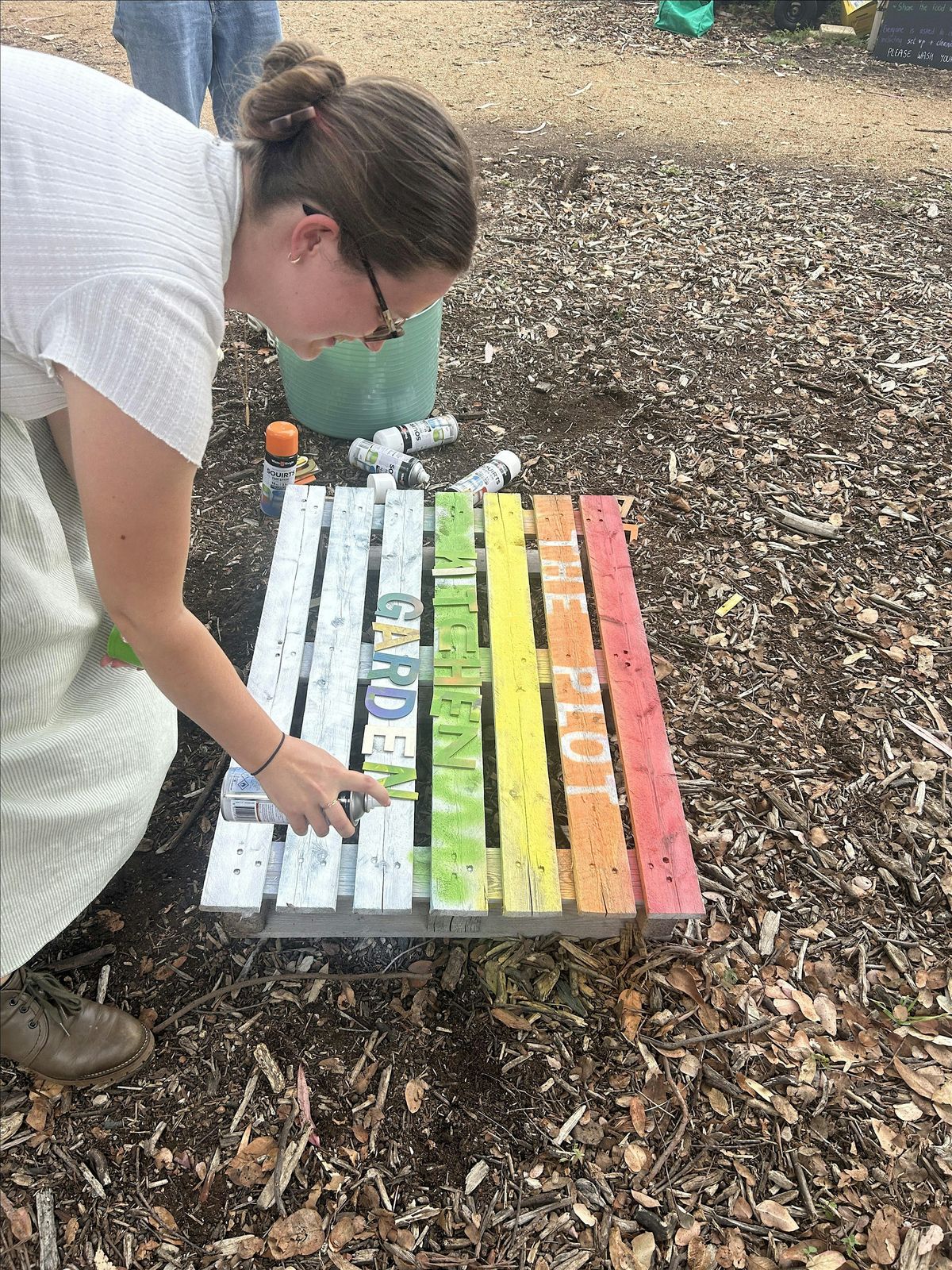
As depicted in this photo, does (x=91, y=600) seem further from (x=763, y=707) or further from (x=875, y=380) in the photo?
(x=875, y=380)

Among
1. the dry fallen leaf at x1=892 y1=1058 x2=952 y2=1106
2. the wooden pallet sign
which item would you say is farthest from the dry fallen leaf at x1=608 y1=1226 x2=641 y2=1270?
the dry fallen leaf at x1=892 y1=1058 x2=952 y2=1106

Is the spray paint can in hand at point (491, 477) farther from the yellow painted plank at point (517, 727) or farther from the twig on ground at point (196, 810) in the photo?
the twig on ground at point (196, 810)

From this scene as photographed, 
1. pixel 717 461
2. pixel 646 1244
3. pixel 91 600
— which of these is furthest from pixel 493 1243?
pixel 717 461

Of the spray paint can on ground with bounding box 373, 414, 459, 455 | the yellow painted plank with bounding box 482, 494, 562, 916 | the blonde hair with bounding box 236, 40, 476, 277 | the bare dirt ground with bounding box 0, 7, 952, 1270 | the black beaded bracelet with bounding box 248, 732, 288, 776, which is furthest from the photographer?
the spray paint can on ground with bounding box 373, 414, 459, 455

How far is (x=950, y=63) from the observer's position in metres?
7.62

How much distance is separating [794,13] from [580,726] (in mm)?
8636

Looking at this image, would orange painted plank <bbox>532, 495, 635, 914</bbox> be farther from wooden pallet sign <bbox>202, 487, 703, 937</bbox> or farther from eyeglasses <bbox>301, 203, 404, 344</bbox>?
eyeglasses <bbox>301, 203, 404, 344</bbox>

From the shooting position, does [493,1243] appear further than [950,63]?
No

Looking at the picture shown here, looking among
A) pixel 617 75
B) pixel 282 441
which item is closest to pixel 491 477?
pixel 282 441


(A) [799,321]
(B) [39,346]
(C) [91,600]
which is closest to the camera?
(B) [39,346]

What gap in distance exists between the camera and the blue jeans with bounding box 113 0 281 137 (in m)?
3.32

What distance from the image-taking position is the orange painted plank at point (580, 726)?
208 centimetres

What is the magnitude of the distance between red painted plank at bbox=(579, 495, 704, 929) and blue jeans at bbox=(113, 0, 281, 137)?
209 cm

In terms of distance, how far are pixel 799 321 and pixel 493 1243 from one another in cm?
409
